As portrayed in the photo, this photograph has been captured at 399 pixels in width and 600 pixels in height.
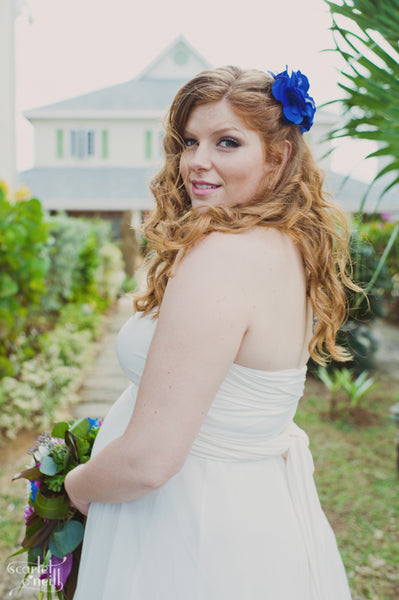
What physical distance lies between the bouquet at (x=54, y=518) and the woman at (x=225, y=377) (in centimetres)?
10

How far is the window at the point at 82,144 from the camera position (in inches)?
831

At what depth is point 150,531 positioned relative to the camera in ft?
4.52

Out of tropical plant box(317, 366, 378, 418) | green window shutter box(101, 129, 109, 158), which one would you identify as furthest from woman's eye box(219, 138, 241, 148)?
green window shutter box(101, 129, 109, 158)

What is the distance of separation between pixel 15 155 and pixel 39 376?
4050mm

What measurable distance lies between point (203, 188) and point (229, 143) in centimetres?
14

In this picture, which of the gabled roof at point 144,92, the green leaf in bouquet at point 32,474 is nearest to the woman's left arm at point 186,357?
the green leaf in bouquet at point 32,474

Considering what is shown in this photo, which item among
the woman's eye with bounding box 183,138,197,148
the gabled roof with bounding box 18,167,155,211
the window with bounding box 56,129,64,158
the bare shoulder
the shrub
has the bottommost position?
the gabled roof with bounding box 18,167,155,211

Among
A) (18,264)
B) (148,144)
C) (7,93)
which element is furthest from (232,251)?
(148,144)

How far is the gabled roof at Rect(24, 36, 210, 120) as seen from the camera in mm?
20469

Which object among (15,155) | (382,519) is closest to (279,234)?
(382,519)

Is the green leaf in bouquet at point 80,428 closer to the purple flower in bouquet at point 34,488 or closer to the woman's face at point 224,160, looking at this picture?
the purple flower in bouquet at point 34,488

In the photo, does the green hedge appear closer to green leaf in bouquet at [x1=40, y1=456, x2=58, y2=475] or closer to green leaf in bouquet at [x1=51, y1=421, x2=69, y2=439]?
green leaf in bouquet at [x1=51, y1=421, x2=69, y2=439]

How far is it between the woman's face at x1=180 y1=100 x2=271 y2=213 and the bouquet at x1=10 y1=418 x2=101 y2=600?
91 centimetres

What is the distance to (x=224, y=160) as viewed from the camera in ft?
4.57
